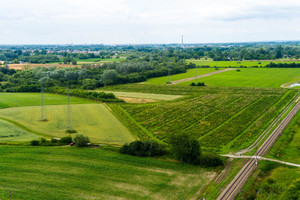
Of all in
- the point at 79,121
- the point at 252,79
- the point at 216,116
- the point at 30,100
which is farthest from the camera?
the point at 252,79

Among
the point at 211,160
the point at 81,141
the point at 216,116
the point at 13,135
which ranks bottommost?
the point at 211,160

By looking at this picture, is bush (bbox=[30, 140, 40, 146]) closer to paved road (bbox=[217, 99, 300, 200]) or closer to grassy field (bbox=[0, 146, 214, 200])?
Result: grassy field (bbox=[0, 146, 214, 200])

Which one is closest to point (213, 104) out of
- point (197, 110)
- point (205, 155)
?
point (197, 110)

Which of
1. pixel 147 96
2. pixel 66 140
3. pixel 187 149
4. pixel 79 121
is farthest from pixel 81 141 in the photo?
pixel 147 96

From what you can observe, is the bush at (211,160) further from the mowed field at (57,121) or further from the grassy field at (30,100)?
the grassy field at (30,100)

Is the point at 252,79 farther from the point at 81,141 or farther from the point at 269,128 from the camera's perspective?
the point at 81,141

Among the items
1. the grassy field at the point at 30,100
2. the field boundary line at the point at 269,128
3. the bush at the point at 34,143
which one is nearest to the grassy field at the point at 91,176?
the bush at the point at 34,143
